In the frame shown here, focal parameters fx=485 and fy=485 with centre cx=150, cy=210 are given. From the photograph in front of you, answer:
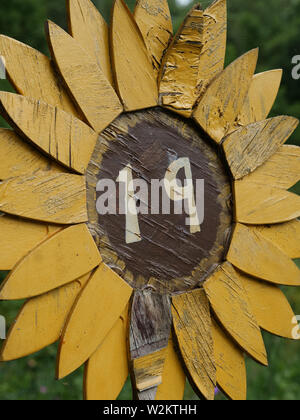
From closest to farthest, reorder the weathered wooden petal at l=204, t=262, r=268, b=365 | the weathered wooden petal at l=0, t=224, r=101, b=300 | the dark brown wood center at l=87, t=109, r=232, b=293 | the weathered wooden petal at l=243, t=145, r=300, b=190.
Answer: the weathered wooden petal at l=0, t=224, r=101, b=300 → the dark brown wood center at l=87, t=109, r=232, b=293 → the weathered wooden petal at l=204, t=262, r=268, b=365 → the weathered wooden petal at l=243, t=145, r=300, b=190

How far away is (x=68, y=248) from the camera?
0.98 meters

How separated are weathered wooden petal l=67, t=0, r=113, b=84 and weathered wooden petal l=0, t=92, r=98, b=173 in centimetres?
16

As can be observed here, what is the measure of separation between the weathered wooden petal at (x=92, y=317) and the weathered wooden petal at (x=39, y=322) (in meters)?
0.02

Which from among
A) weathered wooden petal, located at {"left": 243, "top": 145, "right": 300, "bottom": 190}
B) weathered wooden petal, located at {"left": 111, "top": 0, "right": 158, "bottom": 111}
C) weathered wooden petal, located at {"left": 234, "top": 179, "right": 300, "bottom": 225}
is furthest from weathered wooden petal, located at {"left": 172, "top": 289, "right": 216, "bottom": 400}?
weathered wooden petal, located at {"left": 111, "top": 0, "right": 158, "bottom": 111}

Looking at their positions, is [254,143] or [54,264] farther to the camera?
[254,143]

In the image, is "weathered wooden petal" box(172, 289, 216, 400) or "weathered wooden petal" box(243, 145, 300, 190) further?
"weathered wooden petal" box(243, 145, 300, 190)

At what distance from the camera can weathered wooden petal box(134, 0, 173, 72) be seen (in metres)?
1.11

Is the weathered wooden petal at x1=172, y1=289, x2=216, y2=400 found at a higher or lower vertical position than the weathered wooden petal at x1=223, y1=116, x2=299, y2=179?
lower

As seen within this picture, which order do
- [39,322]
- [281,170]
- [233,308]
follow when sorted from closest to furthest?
[39,322]
[233,308]
[281,170]

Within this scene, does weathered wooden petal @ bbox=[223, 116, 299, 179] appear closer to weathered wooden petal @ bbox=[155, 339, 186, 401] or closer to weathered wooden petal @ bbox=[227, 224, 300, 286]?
weathered wooden petal @ bbox=[227, 224, 300, 286]

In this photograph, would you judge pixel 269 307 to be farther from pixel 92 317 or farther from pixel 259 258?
pixel 92 317

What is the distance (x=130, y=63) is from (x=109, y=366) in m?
0.67

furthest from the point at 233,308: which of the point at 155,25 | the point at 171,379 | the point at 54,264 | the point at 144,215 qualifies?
the point at 155,25

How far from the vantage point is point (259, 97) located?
1295mm
